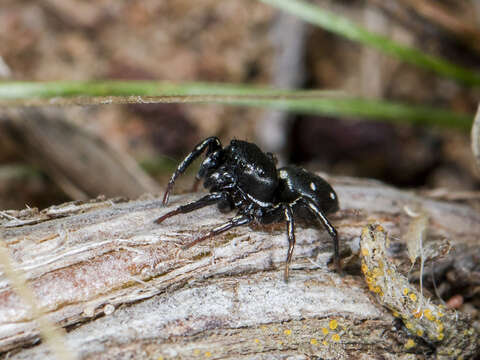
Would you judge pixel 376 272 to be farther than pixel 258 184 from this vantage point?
No

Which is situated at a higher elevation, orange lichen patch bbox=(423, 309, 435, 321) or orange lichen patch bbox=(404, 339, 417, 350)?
orange lichen patch bbox=(423, 309, 435, 321)

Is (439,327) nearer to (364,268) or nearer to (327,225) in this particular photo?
(364,268)

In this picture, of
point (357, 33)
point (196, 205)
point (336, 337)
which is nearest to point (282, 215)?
point (196, 205)

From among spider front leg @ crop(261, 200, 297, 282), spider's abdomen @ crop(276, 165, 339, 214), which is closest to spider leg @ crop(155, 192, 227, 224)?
spider front leg @ crop(261, 200, 297, 282)

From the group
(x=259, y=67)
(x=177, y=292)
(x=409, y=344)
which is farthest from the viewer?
(x=259, y=67)

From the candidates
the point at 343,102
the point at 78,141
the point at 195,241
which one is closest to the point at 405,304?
the point at 195,241

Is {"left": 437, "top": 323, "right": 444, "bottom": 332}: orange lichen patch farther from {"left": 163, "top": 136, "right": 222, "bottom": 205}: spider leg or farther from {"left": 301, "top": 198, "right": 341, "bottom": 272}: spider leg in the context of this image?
{"left": 163, "top": 136, "right": 222, "bottom": 205}: spider leg
